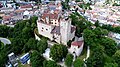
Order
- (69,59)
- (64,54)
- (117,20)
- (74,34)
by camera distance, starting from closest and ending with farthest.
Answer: (69,59)
(64,54)
(74,34)
(117,20)

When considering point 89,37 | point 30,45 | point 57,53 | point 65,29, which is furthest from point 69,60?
point 30,45

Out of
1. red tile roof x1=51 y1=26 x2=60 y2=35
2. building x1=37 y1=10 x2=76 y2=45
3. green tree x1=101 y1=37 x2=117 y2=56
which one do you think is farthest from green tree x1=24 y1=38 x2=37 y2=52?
green tree x1=101 y1=37 x2=117 y2=56

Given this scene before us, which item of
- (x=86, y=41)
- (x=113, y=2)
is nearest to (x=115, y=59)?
(x=86, y=41)

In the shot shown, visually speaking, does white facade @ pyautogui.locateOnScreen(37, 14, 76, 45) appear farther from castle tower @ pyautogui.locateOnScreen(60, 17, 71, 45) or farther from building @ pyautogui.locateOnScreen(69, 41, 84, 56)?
building @ pyautogui.locateOnScreen(69, 41, 84, 56)

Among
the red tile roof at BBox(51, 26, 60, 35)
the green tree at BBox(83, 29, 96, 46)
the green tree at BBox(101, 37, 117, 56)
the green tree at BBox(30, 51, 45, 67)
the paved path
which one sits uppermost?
the red tile roof at BBox(51, 26, 60, 35)

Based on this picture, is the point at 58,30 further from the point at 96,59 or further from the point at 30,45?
the point at 96,59

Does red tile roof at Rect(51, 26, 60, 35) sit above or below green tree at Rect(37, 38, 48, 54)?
above

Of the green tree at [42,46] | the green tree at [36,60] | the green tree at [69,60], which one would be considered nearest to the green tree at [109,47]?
the green tree at [69,60]

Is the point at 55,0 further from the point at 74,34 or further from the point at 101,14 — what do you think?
the point at 74,34
